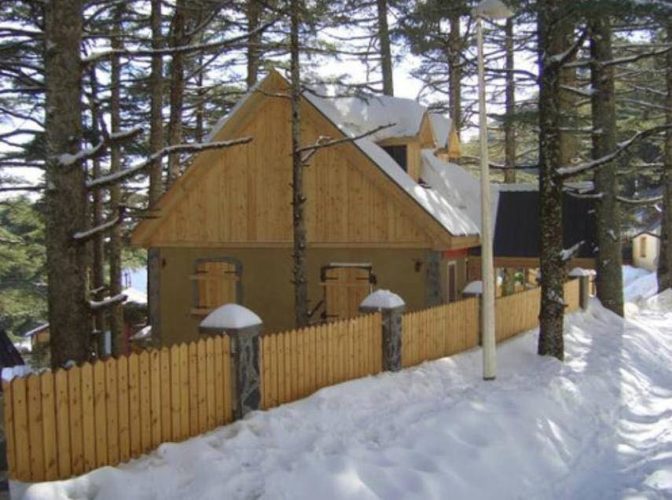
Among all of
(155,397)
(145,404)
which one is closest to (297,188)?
(155,397)

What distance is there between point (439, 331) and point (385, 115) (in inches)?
316

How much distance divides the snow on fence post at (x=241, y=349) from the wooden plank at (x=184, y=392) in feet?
2.30

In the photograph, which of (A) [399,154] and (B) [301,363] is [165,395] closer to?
(B) [301,363]

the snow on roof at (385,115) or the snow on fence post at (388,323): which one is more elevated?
the snow on roof at (385,115)

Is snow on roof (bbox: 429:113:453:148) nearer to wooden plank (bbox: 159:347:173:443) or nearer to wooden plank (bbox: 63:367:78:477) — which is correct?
wooden plank (bbox: 159:347:173:443)

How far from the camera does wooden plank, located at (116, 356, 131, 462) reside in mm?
6637

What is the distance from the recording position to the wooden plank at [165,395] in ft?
23.4

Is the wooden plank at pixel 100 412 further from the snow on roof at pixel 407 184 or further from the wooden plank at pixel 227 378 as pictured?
the snow on roof at pixel 407 184

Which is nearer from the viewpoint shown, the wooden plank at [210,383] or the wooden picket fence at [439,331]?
the wooden plank at [210,383]

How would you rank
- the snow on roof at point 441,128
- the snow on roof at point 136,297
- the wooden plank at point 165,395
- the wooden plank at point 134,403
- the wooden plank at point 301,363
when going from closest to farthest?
the wooden plank at point 134,403 → the wooden plank at point 165,395 → the wooden plank at point 301,363 → the snow on roof at point 441,128 → the snow on roof at point 136,297

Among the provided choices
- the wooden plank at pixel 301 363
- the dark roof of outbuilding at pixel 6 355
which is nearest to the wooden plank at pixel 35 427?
the wooden plank at pixel 301 363

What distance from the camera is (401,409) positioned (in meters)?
8.56

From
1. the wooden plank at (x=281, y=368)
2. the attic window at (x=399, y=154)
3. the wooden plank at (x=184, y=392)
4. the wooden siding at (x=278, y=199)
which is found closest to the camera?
the wooden plank at (x=184, y=392)

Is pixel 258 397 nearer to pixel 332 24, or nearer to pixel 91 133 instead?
pixel 91 133
